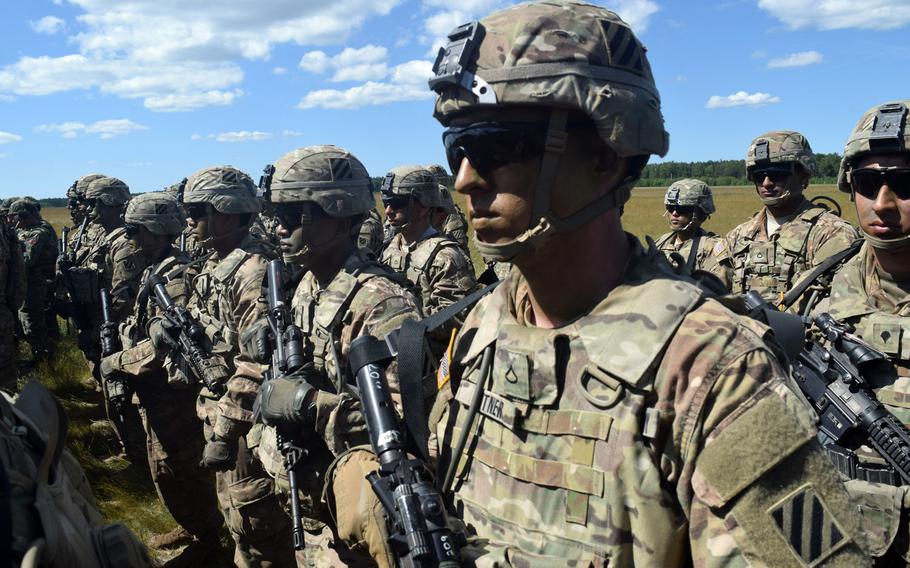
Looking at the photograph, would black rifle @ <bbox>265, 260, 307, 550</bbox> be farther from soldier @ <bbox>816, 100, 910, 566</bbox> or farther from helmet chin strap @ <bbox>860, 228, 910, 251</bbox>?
helmet chin strap @ <bbox>860, 228, 910, 251</bbox>

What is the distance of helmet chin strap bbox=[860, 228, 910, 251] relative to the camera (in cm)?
360

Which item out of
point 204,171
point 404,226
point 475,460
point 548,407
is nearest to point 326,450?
point 475,460

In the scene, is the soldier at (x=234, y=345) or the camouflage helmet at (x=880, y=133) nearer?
the camouflage helmet at (x=880, y=133)

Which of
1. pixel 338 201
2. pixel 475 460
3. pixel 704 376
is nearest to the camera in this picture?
pixel 704 376

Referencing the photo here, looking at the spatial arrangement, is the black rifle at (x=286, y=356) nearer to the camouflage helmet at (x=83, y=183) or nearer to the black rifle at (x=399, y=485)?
the black rifle at (x=399, y=485)

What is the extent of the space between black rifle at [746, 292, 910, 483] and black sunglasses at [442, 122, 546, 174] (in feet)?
7.26

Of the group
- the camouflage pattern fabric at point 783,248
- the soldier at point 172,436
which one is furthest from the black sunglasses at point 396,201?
the camouflage pattern fabric at point 783,248

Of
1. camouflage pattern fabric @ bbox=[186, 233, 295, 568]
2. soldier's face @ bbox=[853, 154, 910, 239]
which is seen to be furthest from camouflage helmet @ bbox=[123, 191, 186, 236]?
soldier's face @ bbox=[853, 154, 910, 239]

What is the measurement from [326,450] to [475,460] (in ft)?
7.62

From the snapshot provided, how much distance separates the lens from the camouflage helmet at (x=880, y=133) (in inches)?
141

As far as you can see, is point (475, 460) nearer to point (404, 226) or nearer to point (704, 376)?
point (704, 376)

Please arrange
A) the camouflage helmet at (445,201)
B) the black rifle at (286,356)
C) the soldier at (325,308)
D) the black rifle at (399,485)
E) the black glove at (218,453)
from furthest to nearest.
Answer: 1. the camouflage helmet at (445,201)
2. the black glove at (218,453)
3. the black rifle at (286,356)
4. the soldier at (325,308)
5. the black rifle at (399,485)

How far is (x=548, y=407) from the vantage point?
212 cm

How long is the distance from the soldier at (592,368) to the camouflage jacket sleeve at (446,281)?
246 inches
